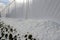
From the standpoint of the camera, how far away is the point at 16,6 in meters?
7.77

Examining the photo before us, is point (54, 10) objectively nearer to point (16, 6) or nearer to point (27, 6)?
point (27, 6)

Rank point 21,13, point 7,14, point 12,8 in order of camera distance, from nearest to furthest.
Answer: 1. point 21,13
2. point 12,8
3. point 7,14

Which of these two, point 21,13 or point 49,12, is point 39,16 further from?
point 21,13

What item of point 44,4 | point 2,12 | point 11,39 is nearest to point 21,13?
point 44,4

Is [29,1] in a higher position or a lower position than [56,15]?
higher

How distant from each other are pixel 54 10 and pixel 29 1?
2082 millimetres

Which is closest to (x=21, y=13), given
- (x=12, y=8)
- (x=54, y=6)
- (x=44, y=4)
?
(x=12, y=8)

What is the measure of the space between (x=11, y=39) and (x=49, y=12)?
8.40ft

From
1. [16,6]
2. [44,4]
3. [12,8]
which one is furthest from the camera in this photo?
[12,8]

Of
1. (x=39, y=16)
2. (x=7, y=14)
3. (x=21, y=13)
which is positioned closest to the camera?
(x=39, y=16)

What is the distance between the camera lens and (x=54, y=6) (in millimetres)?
4125

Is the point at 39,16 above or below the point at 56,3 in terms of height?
below

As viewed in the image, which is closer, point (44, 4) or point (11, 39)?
point (11, 39)

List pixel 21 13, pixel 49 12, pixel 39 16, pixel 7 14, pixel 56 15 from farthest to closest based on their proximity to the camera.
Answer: pixel 7 14
pixel 21 13
pixel 39 16
pixel 49 12
pixel 56 15
